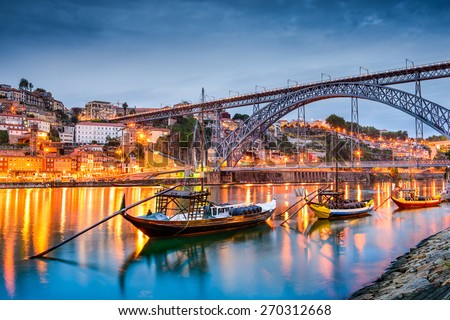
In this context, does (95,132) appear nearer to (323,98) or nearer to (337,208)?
(323,98)

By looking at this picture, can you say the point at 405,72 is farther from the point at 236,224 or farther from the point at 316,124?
the point at 316,124

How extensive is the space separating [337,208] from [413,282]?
454 inches

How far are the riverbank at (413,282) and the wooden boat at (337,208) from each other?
7.00 m

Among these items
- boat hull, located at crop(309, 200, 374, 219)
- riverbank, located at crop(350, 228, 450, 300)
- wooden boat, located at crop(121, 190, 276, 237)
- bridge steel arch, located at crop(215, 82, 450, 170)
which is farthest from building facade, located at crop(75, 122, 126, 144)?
riverbank, located at crop(350, 228, 450, 300)

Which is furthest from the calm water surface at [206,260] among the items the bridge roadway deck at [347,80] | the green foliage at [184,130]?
the green foliage at [184,130]

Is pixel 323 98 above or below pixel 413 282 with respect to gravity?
above

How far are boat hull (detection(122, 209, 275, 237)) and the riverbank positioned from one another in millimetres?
5866

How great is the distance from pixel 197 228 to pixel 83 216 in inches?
325

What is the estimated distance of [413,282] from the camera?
21.4 feet

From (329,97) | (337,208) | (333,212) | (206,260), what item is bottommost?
(206,260)

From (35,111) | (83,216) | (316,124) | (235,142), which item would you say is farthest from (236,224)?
(316,124)

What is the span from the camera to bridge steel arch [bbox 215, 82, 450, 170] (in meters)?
24.5

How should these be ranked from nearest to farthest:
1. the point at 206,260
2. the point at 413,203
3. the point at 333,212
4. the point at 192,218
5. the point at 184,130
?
the point at 206,260 < the point at 192,218 < the point at 333,212 < the point at 413,203 < the point at 184,130

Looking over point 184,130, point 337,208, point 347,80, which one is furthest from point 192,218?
point 184,130
